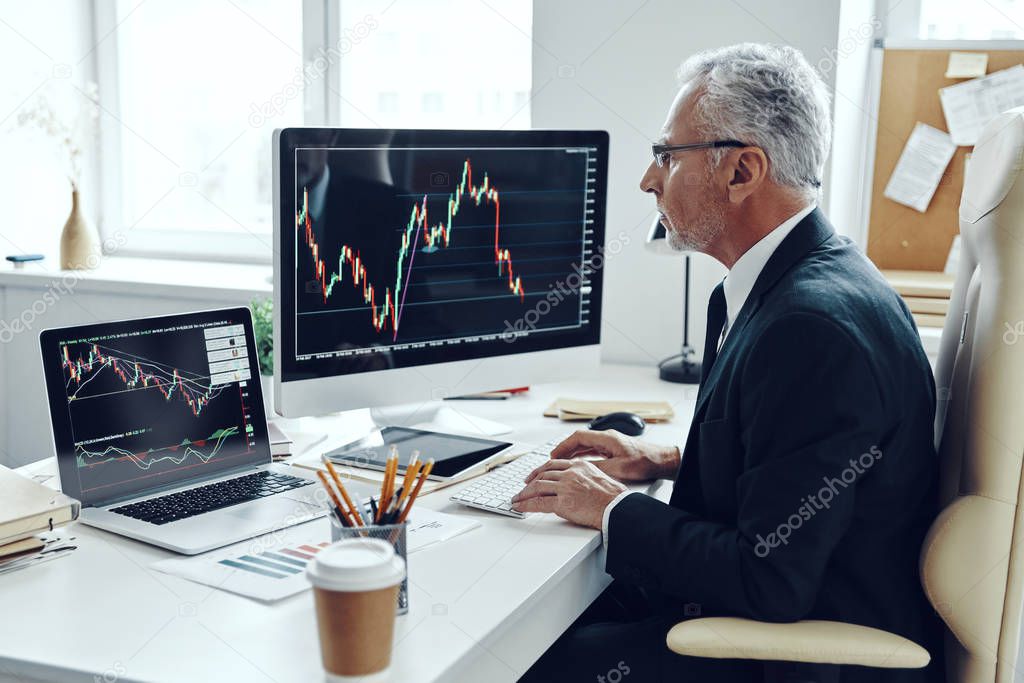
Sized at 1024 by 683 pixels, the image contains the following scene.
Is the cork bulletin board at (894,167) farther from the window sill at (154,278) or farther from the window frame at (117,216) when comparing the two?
the window frame at (117,216)

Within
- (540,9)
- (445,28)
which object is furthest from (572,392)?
(445,28)

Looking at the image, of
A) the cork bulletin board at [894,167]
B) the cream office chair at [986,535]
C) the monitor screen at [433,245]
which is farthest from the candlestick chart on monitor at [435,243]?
the cork bulletin board at [894,167]

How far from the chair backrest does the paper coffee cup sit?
659 millimetres

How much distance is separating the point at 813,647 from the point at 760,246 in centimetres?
55

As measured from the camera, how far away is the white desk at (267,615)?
35.7 inches

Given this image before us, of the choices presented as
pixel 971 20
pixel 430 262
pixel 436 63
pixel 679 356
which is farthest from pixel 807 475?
pixel 436 63

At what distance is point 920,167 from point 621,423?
115 cm

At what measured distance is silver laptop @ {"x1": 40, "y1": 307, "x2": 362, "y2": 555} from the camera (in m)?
1.25

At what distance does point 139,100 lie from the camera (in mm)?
3320

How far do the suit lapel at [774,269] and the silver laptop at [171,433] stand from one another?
0.54 metres

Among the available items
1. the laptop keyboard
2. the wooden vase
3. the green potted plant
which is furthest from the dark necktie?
the wooden vase

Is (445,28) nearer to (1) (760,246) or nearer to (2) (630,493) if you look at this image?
(1) (760,246)

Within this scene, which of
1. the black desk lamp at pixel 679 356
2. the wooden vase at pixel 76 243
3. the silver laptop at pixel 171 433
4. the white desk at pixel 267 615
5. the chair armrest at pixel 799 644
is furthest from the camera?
the wooden vase at pixel 76 243

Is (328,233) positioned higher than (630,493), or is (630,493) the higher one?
(328,233)
